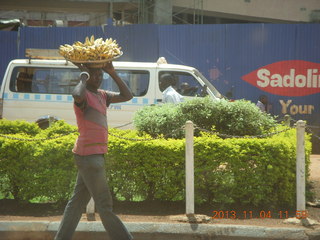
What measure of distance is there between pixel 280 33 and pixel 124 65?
544 cm

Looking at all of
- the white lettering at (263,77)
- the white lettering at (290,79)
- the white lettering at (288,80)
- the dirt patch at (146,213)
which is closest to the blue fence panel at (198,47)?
the white lettering at (263,77)

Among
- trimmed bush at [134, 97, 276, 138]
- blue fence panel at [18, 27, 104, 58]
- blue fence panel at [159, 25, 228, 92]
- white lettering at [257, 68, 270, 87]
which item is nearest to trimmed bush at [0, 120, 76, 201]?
trimmed bush at [134, 97, 276, 138]

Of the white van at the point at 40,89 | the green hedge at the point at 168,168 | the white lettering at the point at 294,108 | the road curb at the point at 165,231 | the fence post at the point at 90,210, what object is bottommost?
the road curb at the point at 165,231

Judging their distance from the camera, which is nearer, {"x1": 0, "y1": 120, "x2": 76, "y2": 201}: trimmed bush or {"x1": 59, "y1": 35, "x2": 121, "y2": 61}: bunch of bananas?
{"x1": 59, "y1": 35, "x2": 121, "y2": 61}: bunch of bananas

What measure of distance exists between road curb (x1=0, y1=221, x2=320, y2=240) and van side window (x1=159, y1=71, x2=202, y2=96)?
18.8ft

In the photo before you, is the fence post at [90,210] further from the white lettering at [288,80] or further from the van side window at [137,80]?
the white lettering at [288,80]

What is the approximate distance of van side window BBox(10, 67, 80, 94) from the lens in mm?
12438

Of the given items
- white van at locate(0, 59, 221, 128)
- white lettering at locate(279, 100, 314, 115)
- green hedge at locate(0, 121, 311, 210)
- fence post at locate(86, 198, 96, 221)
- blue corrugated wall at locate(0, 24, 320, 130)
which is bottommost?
fence post at locate(86, 198, 96, 221)

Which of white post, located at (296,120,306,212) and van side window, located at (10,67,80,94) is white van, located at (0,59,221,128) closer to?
van side window, located at (10,67,80,94)

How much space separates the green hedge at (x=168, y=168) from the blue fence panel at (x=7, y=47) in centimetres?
1015

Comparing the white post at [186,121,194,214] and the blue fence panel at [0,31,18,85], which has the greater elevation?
the blue fence panel at [0,31,18,85]

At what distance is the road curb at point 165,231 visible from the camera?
19.5 ft

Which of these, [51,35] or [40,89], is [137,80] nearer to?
[40,89]

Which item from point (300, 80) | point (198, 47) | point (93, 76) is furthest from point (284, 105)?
point (93, 76)
